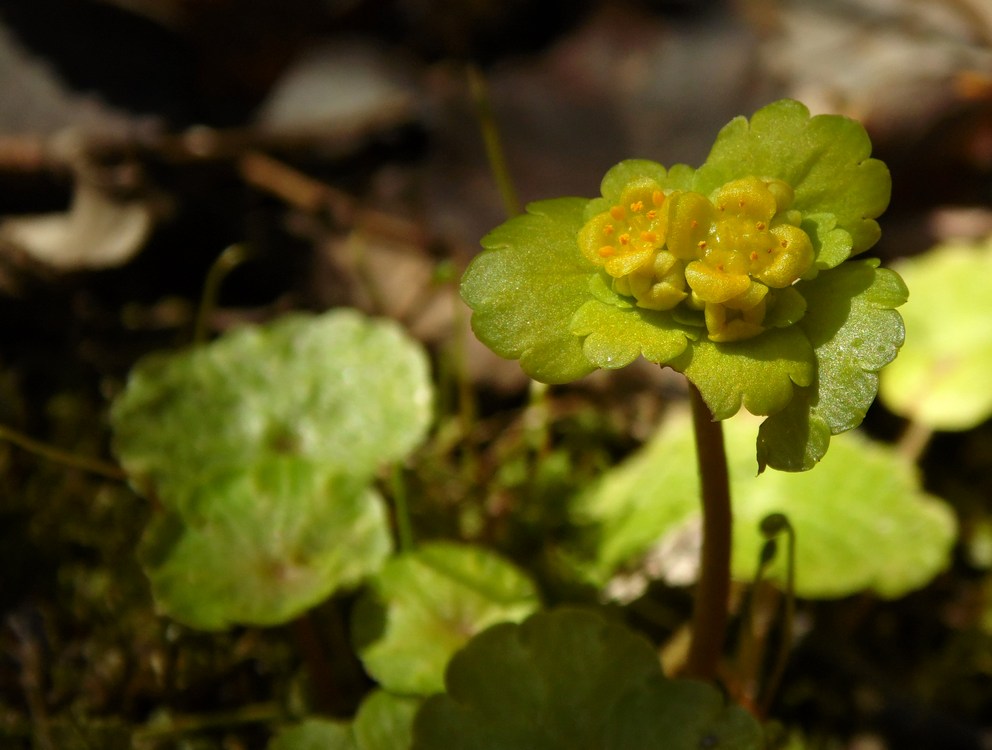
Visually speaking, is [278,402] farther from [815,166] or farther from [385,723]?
[815,166]

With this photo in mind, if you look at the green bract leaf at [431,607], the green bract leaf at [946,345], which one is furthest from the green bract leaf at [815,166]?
the green bract leaf at [946,345]

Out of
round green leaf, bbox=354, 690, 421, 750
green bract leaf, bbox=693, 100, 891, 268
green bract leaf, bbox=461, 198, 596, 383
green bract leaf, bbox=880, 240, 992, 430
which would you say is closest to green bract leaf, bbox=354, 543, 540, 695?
round green leaf, bbox=354, 690, 421, 750

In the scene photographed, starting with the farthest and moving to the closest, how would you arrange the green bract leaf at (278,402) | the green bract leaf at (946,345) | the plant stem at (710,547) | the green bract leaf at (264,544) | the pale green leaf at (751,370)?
the green bract leaf at (946,345) → the green bract leaf at (278,402) → the green bract leaf at (264,544) → the plant stem at (710,547) → the pale green leaf at (751,370)

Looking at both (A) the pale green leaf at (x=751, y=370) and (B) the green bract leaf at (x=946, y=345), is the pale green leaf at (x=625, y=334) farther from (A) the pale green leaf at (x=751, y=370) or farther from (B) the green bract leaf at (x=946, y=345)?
(B) the green bract leaf at (x=946, y=345)

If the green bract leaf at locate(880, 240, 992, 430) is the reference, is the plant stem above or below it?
above

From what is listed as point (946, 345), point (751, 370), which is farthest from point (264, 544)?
point (946, 345)

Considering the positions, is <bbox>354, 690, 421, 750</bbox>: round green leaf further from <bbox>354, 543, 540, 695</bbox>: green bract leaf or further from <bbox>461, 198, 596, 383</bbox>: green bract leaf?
<bbox>461, 198, 596, 383</bbox>: green bract leaf

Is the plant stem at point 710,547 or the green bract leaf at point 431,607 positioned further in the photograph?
the green bract leaf at point 431,607

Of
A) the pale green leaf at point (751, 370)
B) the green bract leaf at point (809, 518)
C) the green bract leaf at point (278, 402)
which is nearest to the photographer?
the pale green leaf at point (751, 370)
